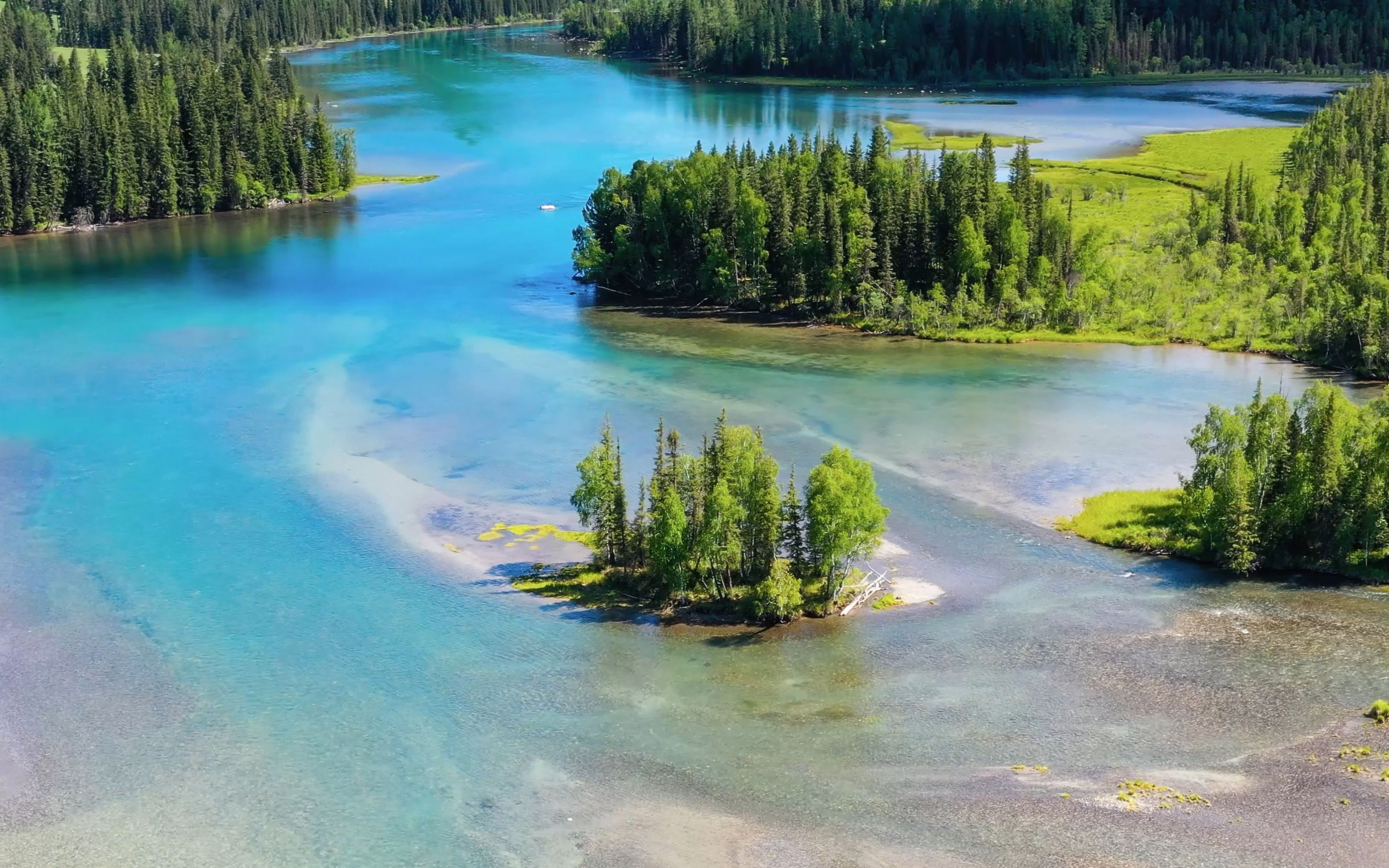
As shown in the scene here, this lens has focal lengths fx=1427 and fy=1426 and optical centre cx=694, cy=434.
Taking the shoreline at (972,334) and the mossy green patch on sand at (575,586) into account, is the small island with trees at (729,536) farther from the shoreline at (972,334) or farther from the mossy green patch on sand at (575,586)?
the shoreline at (972,334)

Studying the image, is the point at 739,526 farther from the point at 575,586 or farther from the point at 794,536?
the point at 575,586

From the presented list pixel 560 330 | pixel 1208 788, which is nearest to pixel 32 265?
pixel 560 330

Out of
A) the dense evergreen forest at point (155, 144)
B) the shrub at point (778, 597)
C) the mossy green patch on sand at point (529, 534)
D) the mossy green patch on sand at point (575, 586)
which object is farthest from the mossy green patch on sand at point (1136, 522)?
the dense evergreen forest at point (155, 144)

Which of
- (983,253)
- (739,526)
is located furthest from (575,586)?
(983,253)

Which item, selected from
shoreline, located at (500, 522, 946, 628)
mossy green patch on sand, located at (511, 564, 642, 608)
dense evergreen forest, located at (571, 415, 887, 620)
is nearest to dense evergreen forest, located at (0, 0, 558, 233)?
mossy green patch on sand, located at (511, 564, 642, 608)

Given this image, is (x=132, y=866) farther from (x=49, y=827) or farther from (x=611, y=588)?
(x=611, y=588)

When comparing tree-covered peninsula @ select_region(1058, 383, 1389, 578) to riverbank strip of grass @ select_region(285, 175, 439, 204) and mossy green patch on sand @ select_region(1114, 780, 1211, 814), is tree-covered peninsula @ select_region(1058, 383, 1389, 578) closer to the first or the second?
mossy green patch on sand @ select_region(1114, 780, 1211, 814)

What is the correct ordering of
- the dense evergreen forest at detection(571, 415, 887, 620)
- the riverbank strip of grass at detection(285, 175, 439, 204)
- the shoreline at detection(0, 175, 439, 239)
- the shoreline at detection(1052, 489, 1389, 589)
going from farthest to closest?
1. the riverbank strip of grass at detection(285, 175, 439, 204)
2. the shoreline at detection(0, 175, 439, 239)
3. the shoreline at detection(1052, 489, 1389, 589)
4. the dense evergreen forest at detection(571, 415, 887, 620)
